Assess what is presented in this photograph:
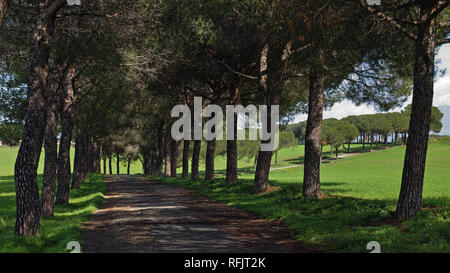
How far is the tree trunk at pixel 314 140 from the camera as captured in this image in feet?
56.5

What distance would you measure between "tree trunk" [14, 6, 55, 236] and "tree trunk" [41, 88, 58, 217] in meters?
4.90

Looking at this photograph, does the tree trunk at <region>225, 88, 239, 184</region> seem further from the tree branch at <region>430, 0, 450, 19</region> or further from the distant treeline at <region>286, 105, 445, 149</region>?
the distant treeline at <region>286, 105, 445, 149</region>

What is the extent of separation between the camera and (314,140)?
1745 centimetres

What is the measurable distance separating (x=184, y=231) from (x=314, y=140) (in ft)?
26.8

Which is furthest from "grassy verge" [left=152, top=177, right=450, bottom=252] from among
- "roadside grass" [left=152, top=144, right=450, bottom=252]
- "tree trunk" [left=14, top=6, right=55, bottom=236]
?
"tree trunk" [left=14, top=6, right=55, bottom=236]

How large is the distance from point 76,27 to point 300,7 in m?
7.62

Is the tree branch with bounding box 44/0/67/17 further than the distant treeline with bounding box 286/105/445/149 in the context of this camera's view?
No

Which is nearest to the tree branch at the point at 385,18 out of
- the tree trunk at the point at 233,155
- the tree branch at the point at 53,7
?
the tree branch at the point at 53,7

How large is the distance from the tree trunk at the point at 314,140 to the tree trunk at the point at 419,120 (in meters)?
5.67

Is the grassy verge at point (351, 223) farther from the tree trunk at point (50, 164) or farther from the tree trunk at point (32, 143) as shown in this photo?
the tree trunk at point (50, 164)

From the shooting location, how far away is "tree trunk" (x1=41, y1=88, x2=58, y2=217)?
1498cm
